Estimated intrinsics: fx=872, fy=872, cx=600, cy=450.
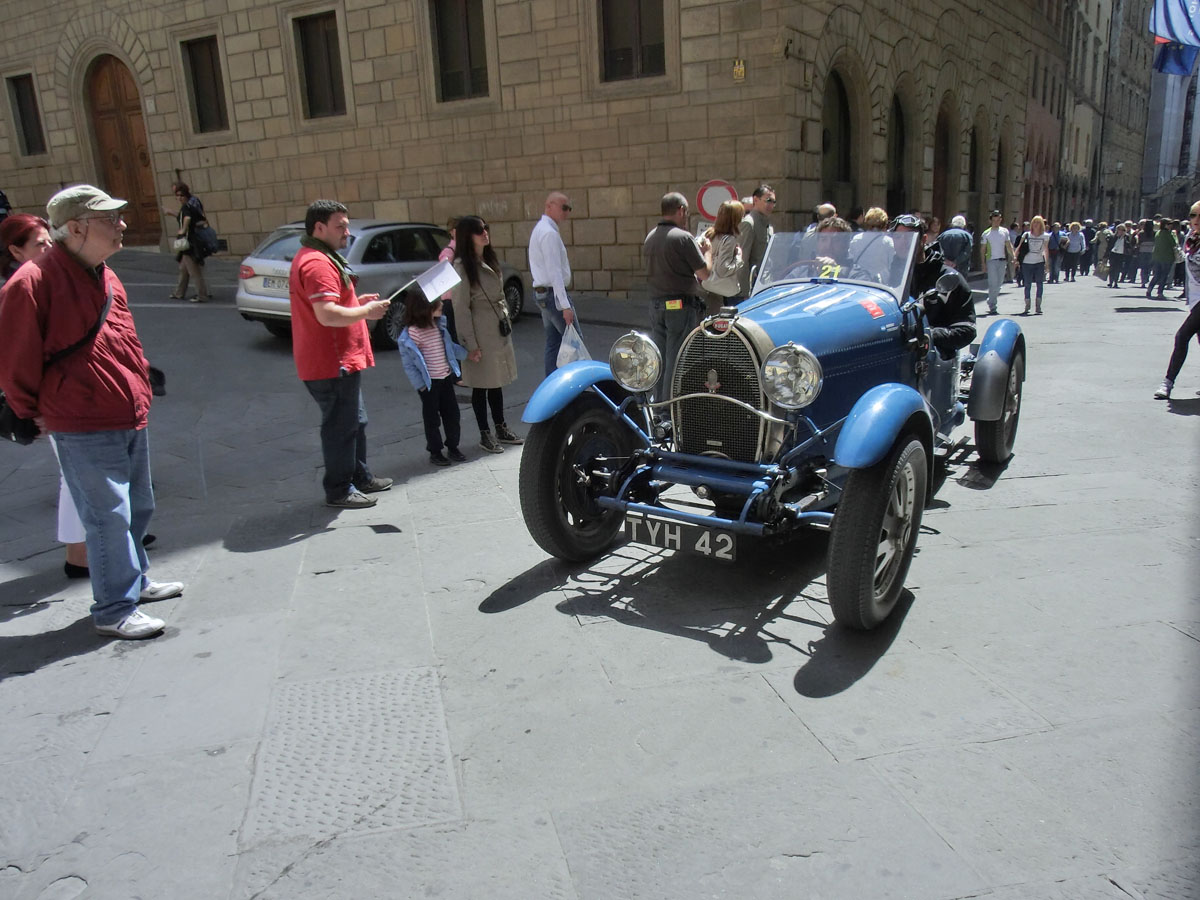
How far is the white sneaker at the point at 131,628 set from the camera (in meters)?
3.92

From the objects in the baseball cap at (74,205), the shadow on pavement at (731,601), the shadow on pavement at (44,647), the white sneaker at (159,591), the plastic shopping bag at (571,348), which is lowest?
the shadow on pavement at (731,601)

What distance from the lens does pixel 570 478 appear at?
4535 millimetres

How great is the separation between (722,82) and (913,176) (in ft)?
26.4

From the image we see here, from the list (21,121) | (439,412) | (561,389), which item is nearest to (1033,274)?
(439,412)

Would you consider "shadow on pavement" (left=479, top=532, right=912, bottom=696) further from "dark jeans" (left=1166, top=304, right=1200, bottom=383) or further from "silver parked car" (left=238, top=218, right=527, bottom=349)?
"silver parked car" (left=238, top=218, right=527, bottom=349)

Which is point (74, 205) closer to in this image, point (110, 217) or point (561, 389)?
point (110, 217)

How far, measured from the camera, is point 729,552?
12.3 ft

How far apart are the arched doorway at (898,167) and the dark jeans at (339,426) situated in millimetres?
17398

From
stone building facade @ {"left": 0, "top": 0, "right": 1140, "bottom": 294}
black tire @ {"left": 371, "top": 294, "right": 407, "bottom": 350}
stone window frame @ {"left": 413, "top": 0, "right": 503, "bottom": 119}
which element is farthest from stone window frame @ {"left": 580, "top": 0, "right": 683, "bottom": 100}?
black tire @ {"left": 371, "top": 294, "right": 407, "bottom": 350}

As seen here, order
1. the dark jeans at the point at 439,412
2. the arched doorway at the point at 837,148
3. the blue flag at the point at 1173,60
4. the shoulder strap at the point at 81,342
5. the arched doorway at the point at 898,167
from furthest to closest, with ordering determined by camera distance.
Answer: the blue flag at the point at 1173,60
the arched doorway at the point at 898,167
the arched doorway at the point at 837,148
the dark jeans at the point at 439,412
the shoulder strap at the point at 81,342

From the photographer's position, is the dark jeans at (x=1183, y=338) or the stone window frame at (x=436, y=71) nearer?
the dark jeans at (x=1183, y=338)

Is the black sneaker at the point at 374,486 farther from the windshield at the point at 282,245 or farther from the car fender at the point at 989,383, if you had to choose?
the windshield at the point at 282,245

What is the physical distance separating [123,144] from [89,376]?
21137 mm

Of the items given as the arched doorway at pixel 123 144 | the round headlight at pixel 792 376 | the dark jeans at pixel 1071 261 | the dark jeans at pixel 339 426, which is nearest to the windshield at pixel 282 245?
the dark jeans at pixel 339 426
